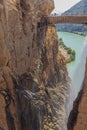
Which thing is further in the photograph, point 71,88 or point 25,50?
point 71,88

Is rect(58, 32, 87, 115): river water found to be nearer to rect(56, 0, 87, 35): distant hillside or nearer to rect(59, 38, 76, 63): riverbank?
rect(59, 38, 76, 63): riverbank

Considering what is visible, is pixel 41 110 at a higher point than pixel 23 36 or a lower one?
lower

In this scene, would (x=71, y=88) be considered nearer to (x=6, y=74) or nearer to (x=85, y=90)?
(x=6, y=74)

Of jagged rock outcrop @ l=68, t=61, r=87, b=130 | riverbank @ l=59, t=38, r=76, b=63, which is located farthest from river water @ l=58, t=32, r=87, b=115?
jagged rock outcrop @ l=68, t=61, r=87, b=130

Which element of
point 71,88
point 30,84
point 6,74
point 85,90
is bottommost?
point 71,88

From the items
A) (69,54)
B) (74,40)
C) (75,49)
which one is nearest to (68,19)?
(69,54)

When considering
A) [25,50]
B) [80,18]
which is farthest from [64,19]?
[25,50]

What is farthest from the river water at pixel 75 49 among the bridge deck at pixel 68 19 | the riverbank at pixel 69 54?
the bridge deck at pixel 68 19

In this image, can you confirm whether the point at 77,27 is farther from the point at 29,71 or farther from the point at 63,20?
the point at 29,71

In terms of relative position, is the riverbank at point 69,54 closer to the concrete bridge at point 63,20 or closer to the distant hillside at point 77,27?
the distant hillside at point 77,27
